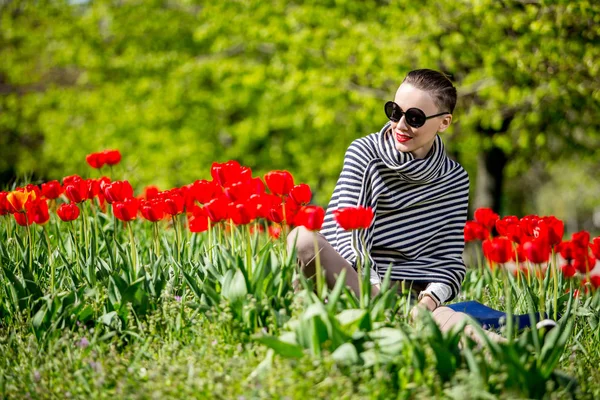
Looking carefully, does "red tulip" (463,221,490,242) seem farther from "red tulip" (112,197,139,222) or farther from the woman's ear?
"red tulip" (112,197,139,222)

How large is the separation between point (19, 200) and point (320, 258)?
144 centimetres

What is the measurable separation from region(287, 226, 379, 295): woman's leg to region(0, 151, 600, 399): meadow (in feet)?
0.24

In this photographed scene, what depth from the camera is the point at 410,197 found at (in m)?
3.58

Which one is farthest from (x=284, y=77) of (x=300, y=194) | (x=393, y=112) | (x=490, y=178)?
(x=300, y=194)

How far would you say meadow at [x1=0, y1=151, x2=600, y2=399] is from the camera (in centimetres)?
248

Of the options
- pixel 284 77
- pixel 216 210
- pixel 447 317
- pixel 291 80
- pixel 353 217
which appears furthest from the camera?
pixel 284 77

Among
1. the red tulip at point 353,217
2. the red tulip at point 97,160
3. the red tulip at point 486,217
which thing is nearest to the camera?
the red tulip at point 353,217

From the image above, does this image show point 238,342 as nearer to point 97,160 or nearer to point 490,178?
point 97,160


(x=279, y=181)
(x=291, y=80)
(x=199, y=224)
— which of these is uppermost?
(x=291, y=80)

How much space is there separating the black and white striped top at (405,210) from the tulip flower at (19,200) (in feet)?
4.67

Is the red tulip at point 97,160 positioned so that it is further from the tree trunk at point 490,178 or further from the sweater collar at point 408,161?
the tree trunk at point 490,178

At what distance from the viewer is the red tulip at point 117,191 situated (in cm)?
358

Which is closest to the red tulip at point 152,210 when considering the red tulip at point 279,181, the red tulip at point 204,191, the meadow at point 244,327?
the meadow at point 244,327

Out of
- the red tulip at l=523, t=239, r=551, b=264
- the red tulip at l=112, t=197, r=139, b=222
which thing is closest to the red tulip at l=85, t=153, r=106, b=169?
the red tulip at l=112, t=197, r=139, b=222
